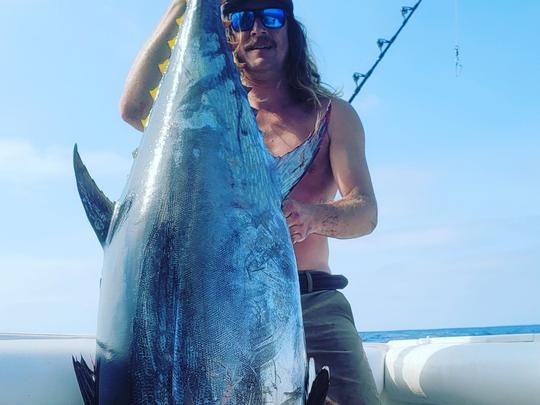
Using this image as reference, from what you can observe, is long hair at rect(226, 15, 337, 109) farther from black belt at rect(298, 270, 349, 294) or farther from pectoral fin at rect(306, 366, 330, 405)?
pectoral fin at rect(306, 366, 330, 405)

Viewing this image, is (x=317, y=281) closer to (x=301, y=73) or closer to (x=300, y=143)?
(x=300, y=143)

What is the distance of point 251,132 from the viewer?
1.39 meters

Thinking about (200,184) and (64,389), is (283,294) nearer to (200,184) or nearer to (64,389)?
(200,184)

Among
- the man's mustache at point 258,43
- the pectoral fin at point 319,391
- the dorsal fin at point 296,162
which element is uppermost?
the man's mustache at point 258,43

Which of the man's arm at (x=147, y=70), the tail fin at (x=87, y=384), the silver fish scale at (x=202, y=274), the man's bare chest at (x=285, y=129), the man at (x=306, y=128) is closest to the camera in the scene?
the silver fish scale at (x=202, y=274)

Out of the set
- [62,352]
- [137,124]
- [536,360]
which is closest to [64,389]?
[62,352]

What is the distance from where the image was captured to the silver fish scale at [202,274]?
114 centimetres

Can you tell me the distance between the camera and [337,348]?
84.0 inches

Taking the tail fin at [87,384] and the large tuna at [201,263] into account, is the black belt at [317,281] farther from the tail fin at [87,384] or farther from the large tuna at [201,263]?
the tail fin at [87,384]

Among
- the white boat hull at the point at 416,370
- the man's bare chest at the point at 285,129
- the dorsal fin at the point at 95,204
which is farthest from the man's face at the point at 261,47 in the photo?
the white boat hull at the point at 416,370

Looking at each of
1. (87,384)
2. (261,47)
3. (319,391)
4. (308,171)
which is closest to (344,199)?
(308,171)

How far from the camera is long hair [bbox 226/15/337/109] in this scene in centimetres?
238

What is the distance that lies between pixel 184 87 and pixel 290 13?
945 millimetres

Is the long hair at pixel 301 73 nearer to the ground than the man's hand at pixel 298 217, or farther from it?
farther from it
